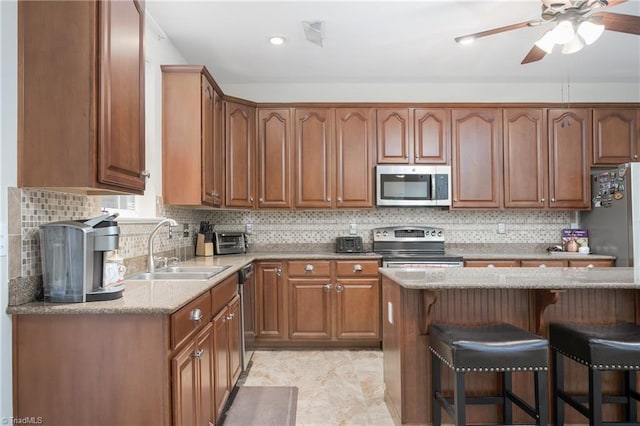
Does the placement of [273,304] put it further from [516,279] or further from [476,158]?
[476,158]

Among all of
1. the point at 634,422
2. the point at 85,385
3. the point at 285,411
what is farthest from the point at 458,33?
the point at 85,385

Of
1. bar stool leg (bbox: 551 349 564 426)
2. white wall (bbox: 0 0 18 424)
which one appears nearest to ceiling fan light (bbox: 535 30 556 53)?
bar stool leg (bbox: 551 349 564 426)

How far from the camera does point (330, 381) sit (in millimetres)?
3006

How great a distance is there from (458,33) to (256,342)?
3.23 metres

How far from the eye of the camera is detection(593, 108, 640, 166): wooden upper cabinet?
157 inches

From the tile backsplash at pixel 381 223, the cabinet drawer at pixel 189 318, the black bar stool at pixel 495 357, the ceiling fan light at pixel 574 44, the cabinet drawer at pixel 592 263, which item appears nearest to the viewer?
the cabinet drawer at pixel 189 318

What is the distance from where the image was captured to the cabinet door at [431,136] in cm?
402

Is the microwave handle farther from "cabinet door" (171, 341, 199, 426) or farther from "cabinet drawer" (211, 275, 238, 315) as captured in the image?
"cabinet door" (171, 341, 199, 426)

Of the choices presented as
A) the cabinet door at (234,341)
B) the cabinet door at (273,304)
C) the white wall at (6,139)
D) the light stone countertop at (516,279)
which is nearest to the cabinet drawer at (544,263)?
the light stone countertop at (516,279)

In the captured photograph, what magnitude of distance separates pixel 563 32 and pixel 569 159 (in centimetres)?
226

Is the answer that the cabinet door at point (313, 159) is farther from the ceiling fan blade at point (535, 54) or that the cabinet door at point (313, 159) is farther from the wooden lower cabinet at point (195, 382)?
the wooden lower cabinet at point (195, 382)

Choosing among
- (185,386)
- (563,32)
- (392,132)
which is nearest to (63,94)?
(185,386)

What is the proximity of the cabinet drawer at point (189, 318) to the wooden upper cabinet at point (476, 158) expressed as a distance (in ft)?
9.38

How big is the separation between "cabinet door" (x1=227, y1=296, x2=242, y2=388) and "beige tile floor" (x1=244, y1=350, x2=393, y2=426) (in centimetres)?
33
